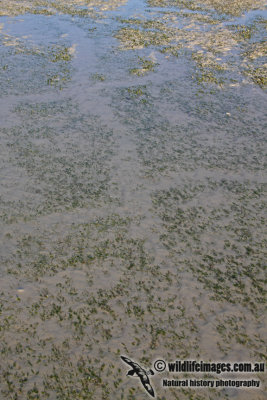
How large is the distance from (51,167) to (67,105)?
12.4 ft

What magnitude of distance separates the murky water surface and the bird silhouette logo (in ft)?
0.27

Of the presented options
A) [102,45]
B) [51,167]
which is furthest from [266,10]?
[51,167]

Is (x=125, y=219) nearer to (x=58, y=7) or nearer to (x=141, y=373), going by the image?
(x=141, y=373)

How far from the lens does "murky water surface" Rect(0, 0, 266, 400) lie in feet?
15.6

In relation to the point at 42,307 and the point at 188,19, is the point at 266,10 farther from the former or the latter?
the point at 42,307

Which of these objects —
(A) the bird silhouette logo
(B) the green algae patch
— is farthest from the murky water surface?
(B) the green algae patch

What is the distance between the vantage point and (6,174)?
26.1ft

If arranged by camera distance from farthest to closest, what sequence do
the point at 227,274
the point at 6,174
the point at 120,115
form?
the point at 120,115 < the point at 6,174 < the point at 227,274

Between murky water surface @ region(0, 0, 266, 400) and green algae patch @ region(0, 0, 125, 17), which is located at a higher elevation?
green algae patch @ region(0, 0, 125, 17)

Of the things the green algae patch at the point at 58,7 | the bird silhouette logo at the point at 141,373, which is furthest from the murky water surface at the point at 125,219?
the green algae patch at the point at 58,7

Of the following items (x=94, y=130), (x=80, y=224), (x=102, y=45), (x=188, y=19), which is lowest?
(x=80, y=224)

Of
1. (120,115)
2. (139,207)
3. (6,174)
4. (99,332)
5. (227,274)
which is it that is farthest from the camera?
(120,115)

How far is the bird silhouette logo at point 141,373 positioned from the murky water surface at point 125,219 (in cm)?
8

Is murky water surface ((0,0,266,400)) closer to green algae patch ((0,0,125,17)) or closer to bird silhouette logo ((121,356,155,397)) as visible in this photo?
bird silhouette logo ((121,356,155,397))
